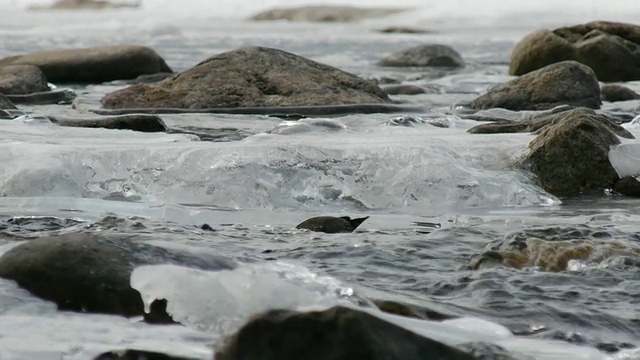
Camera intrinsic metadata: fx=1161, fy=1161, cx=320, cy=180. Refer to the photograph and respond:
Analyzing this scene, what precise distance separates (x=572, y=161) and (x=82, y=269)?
2779 millimetres

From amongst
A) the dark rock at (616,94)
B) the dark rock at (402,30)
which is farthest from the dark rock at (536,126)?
the dark rock at (402,30)

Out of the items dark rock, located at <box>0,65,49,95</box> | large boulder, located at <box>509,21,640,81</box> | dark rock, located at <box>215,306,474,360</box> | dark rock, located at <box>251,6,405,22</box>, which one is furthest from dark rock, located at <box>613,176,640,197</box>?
dark rock, located at <box>251,6,405,22</box>

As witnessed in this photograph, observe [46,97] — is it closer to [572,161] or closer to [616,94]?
[616,94]

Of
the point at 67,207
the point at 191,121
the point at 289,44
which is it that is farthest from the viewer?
the point at 289,44

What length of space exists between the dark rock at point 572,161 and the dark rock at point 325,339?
280 centimetres

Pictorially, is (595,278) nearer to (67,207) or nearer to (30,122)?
(67,207)

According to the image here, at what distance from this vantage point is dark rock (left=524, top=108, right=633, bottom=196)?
5023 mm

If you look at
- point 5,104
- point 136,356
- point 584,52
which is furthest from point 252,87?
point 136,356

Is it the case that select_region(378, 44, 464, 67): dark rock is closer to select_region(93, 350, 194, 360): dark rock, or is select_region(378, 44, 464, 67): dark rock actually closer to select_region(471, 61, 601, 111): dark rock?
select_region(471, 61, 601, 111): dark rock

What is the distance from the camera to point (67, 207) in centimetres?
432

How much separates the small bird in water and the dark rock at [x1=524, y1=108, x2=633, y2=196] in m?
1.24

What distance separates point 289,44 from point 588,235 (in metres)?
17.8

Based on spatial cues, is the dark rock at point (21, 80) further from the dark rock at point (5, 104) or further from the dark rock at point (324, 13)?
the dark rock at point (324, 13)

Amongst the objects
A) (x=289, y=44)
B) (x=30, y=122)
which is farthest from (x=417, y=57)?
(x=30, y=122)
